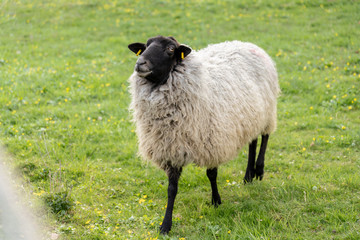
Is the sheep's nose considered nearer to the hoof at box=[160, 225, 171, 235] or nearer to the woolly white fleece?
the woolly white fleece

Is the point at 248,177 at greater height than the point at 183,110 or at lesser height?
lesser

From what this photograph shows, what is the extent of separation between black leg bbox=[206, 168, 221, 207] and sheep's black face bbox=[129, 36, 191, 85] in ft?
4.74

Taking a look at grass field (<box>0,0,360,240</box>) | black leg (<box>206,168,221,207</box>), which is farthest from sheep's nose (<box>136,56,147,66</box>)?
black leg (<box>206,168,221,207</box>)

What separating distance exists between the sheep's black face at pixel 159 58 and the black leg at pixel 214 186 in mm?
1446

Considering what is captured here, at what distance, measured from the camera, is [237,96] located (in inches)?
204

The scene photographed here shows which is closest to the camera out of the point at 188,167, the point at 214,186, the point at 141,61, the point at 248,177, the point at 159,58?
the point at 141,61

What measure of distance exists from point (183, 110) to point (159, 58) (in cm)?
71

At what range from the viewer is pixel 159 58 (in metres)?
4.46

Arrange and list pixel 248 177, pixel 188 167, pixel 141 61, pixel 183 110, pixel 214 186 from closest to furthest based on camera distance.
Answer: pixel 141 61
pixel 183 110
pixel 214 186
pixel 248 177
pixel 188 167

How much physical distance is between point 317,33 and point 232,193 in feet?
30.6

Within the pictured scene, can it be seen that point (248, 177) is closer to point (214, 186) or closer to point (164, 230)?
point (214, 186)

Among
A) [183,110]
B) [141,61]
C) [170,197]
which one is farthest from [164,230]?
[141,61]

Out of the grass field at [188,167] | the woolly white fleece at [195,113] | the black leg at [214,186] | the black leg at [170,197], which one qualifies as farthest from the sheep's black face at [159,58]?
the grass field at [188,167]

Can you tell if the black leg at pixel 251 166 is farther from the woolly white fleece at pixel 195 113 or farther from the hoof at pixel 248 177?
the woolly white fleece at pixel 195 113
